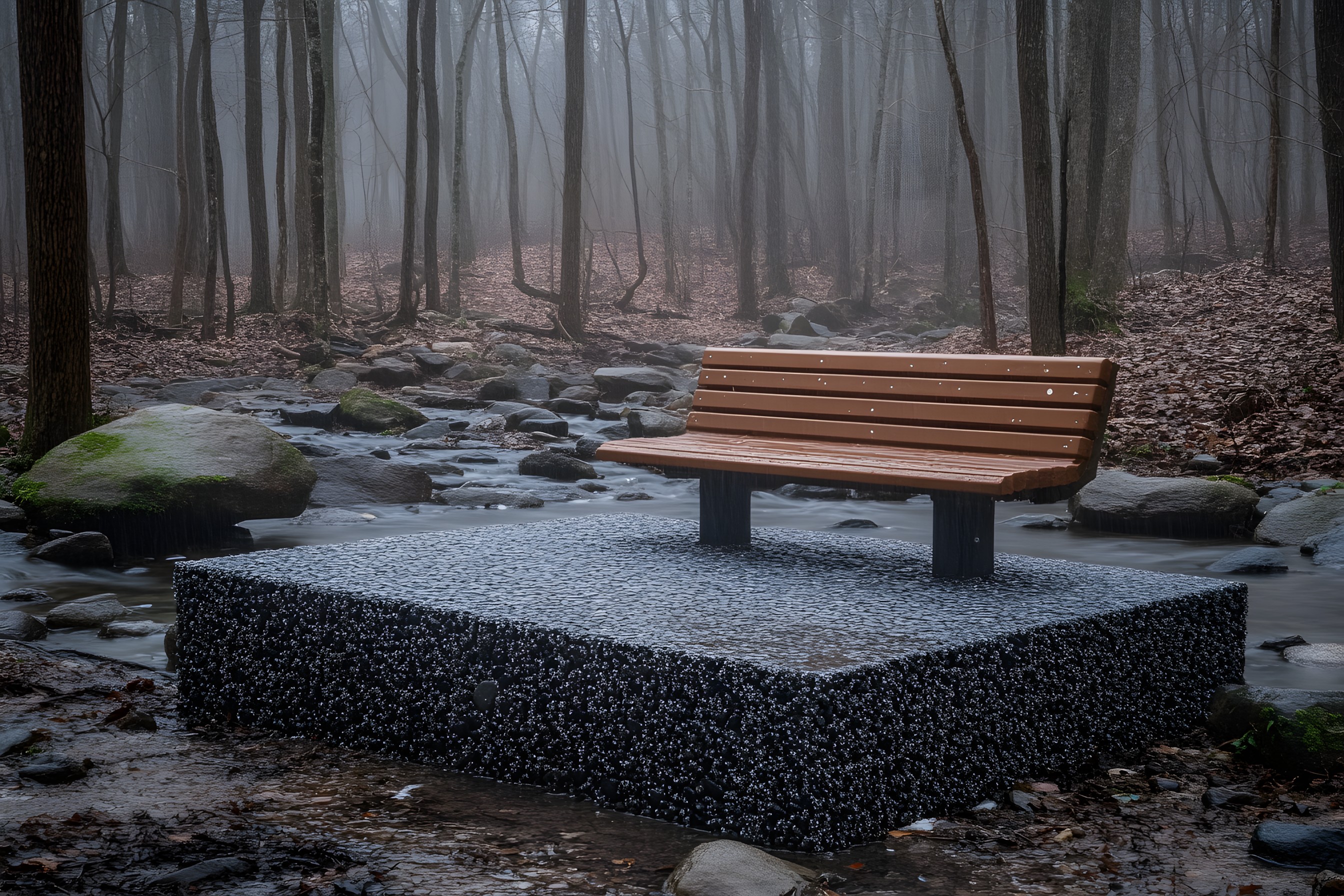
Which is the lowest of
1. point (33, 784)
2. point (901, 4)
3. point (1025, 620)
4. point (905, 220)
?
point (33, 784)

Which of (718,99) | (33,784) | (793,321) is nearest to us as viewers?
(33,784)

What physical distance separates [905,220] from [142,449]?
36.4m

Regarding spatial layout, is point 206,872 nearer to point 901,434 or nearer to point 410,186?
point 901,434

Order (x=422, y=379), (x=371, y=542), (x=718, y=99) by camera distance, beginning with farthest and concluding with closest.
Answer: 1. (x=718, y=99)
2. (x=422, y=379)
3. (x=371, y=542)

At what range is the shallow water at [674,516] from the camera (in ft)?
18.1

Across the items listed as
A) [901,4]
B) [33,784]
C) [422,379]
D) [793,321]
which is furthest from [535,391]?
[901,4]

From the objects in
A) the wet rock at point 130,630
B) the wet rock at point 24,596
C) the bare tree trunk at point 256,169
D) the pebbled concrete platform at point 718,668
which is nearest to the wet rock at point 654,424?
the wet rock at point 24,596

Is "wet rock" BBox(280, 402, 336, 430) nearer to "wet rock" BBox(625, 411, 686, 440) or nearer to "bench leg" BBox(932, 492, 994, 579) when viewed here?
"wet rock" BBox(625, 411, 686, 440)

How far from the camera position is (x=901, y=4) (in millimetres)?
37875

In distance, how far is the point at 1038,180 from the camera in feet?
40.8

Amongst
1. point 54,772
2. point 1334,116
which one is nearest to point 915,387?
point 54,772

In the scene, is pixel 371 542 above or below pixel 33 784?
above

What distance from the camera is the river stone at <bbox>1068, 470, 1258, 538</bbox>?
8227 millimetres

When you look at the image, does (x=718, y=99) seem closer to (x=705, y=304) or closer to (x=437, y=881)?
(x=705, y=304)
